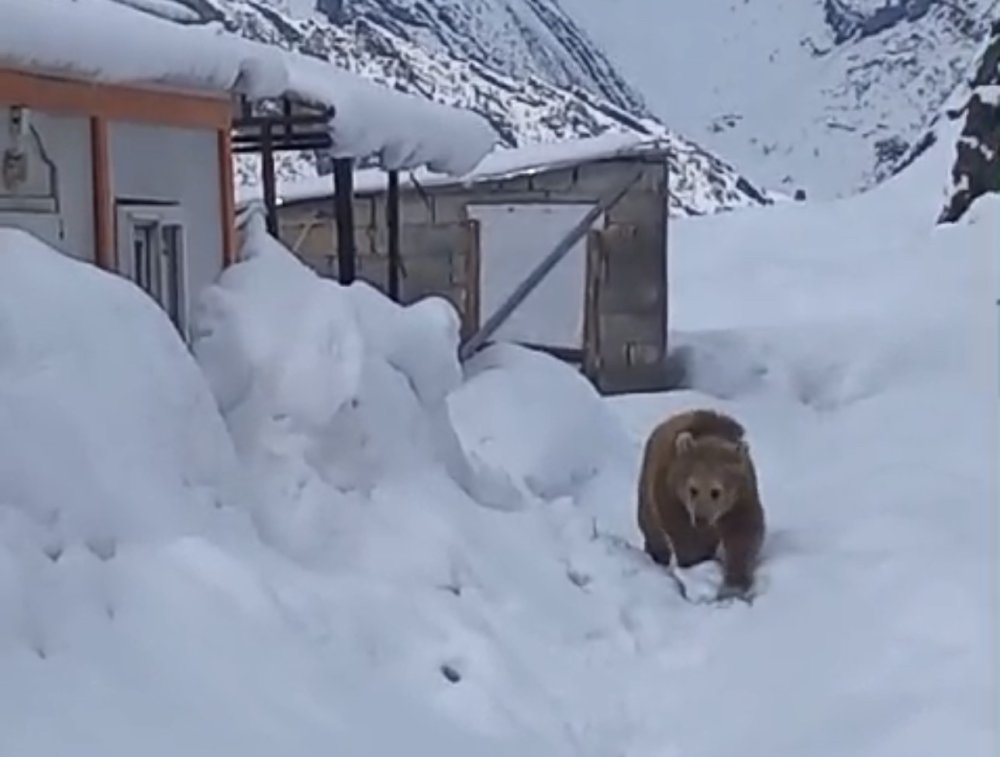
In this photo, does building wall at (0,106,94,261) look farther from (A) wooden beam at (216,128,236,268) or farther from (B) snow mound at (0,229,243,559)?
(A) wooden beam at (216,128,236,268)

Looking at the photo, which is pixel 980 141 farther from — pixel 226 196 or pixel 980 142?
pixel 226 196

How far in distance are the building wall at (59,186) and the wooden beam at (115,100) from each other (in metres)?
0.07

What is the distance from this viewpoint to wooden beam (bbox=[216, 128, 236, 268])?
9375 millimetres

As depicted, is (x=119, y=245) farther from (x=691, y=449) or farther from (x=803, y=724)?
(x=803, y=724)

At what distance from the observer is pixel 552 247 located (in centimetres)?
1495

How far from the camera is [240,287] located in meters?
8.55

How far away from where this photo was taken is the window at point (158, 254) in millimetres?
8344

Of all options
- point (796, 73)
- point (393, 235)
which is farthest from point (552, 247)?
point (796, 73)

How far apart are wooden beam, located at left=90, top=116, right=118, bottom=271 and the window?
0.25m

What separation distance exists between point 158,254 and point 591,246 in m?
6.67

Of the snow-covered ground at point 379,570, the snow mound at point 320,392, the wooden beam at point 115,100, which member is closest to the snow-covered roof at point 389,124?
the wooden beam at point 115,100

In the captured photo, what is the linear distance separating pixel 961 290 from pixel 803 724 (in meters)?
11.2

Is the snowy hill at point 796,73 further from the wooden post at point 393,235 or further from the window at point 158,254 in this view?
the window at point 158,254

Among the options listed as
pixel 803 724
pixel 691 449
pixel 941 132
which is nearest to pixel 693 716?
pixel 803 724
